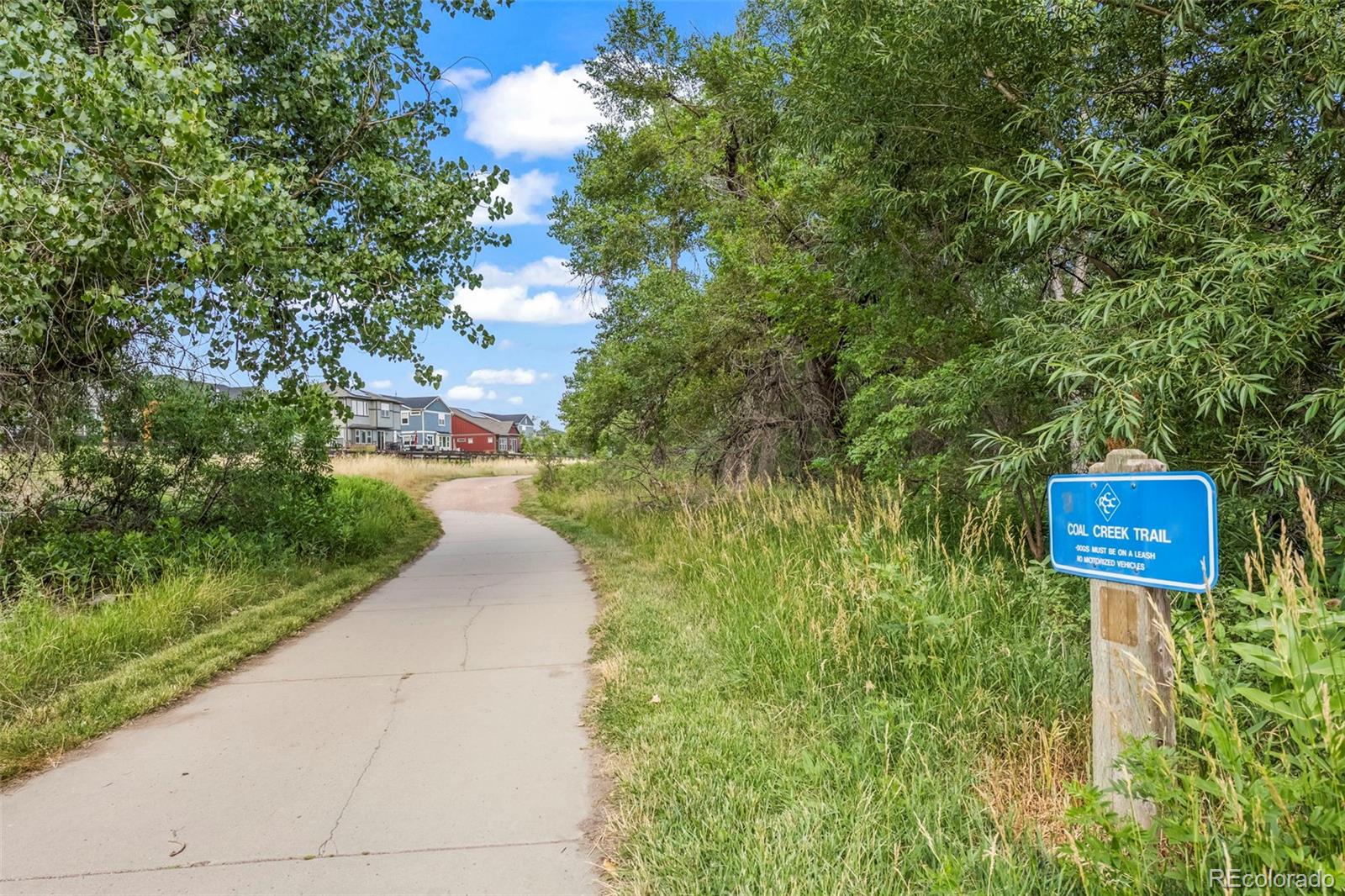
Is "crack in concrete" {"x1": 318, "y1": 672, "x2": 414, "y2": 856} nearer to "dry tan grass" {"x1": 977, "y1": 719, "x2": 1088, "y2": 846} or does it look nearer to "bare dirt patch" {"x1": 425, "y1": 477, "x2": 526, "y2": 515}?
"dry tan grass" {"x1": 977, "y1": 719, "x2": 1088, "y2": 846}

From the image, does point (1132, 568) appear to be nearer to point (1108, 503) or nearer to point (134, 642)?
Result: point (1108, 503)

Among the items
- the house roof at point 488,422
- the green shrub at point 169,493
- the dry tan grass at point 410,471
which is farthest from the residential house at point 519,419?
the green shrub at point 169,493

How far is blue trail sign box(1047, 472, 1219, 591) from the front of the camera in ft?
6.53

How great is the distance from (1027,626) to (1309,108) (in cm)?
324

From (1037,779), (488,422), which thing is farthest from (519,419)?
(1037,779)

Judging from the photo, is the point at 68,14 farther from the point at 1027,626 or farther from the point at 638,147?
the point at 638,147

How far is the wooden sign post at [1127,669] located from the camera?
2.21m

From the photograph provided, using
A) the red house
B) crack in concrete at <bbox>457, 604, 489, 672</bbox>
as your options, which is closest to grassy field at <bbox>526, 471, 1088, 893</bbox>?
crack in concrete at <bbox>457, 604, 489, 672</bbox>

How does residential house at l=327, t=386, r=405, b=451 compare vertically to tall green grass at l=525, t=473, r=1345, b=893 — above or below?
above

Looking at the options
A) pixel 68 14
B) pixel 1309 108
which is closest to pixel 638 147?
pixel 68 14

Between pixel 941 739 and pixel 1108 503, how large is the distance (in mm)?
1489

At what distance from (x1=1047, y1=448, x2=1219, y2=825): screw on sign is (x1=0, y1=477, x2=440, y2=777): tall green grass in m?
5.23

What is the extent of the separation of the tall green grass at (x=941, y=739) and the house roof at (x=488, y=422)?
95981mm

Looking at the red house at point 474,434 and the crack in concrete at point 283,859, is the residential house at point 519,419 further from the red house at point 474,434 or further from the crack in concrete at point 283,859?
the crack in concrete at point 283,859
